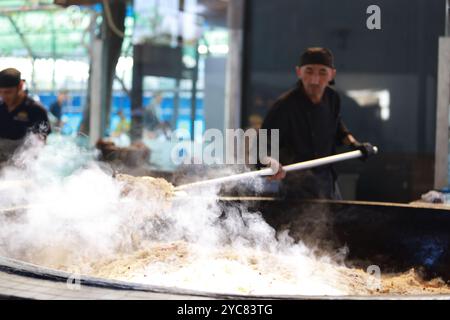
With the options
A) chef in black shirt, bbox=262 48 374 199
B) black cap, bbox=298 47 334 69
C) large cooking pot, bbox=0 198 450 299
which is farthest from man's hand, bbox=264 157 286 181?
black cap, bbox=298 47 334 69

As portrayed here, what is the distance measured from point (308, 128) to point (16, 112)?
2.78 metres

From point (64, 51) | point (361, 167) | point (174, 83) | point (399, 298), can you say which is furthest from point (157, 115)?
point (399, 298)

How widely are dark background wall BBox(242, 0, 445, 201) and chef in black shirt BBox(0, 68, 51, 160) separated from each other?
2393 millimetres

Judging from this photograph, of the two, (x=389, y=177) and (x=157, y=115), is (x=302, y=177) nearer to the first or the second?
(x=389, y=177)

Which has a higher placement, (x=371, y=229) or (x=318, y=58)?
(x=318, y=58)

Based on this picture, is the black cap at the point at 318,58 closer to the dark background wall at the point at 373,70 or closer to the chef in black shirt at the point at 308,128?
the chef in black shirt at the point at 308,128

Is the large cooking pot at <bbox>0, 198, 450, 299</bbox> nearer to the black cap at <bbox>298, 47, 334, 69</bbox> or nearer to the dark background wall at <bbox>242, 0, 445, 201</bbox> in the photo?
the black cap at <bbox>298, 47, 334, 69</bbox>

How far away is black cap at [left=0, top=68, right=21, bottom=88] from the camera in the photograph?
500cm

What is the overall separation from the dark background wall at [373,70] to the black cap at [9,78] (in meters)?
2.59

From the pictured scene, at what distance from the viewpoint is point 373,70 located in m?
6.28

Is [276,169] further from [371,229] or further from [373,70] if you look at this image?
[373,70]

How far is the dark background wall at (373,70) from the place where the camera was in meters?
6.07

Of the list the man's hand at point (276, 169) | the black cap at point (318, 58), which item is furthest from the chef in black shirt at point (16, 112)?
the black cap at point (318, 58)

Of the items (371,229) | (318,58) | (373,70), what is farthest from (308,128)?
(373,70)
